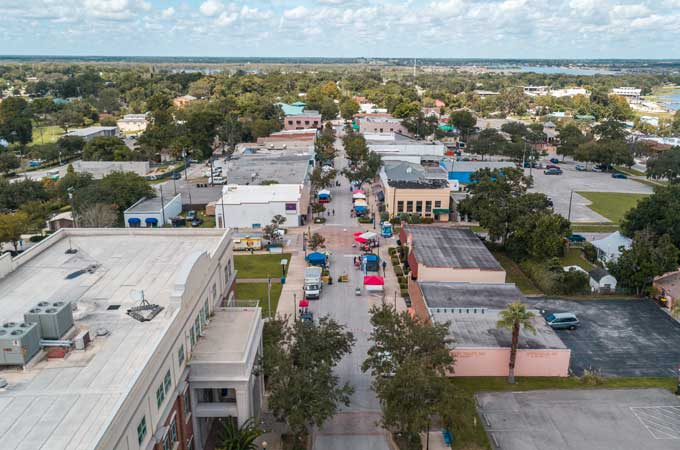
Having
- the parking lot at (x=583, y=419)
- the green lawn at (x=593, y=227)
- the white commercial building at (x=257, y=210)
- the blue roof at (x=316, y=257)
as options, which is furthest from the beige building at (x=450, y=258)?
the green lawn at (x=593, y=227)

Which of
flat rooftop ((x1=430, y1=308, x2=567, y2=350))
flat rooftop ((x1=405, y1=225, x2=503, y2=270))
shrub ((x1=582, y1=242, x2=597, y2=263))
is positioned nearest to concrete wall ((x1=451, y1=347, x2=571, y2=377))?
flat rooftop ((x1=430, y1=308, x2=567, y2=350))


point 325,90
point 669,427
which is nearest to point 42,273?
point 669,427

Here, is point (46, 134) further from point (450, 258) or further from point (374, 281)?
point (450, 258)

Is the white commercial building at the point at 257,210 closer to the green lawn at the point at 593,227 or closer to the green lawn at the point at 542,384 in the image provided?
the green lawn at the point at 593,227

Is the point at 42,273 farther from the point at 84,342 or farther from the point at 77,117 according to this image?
the point at 77,117

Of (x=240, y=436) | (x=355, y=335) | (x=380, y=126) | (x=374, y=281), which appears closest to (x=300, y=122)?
(x=380, y=126)

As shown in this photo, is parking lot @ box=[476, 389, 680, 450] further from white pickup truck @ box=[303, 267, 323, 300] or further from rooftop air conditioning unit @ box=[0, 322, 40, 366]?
rooftop air conditioning unit @ box=[0, 322, 40, 366]

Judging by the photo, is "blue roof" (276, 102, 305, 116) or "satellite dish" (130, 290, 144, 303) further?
"blue roof" (276, 102, 305, 116)
